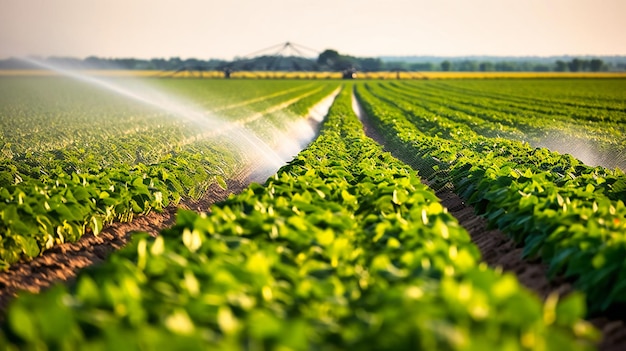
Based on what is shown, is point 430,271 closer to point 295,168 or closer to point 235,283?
point 235,283

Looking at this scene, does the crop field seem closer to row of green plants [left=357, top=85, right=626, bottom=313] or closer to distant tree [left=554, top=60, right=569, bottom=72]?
row of green plants [left=357, top=85, right=626, bottom=313]

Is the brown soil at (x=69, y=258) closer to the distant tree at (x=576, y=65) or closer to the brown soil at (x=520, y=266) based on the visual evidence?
the brown soil at (x=520, y=266)

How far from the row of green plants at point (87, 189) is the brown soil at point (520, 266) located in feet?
13.8

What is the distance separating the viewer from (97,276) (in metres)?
4.14

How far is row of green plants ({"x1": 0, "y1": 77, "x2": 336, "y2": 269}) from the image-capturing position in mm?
7578

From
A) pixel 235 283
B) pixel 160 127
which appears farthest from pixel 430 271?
pixel 160 127

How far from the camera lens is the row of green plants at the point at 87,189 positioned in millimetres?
7578

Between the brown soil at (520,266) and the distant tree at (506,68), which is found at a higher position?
the brown soil at (520,266)

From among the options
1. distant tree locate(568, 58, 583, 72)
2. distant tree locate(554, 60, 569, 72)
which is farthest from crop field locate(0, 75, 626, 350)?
distant tree locate(554, 60, 569, 72)

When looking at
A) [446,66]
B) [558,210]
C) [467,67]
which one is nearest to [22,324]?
[558,210]

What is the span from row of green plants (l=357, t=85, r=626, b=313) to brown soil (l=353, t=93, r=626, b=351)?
116 millimetres

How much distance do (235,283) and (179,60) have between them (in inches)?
6389

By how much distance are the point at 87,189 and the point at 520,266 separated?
501 cm

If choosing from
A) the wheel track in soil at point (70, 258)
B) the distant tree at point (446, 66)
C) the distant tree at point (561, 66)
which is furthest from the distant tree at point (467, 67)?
the wheel track in soil at point (70, 258)
